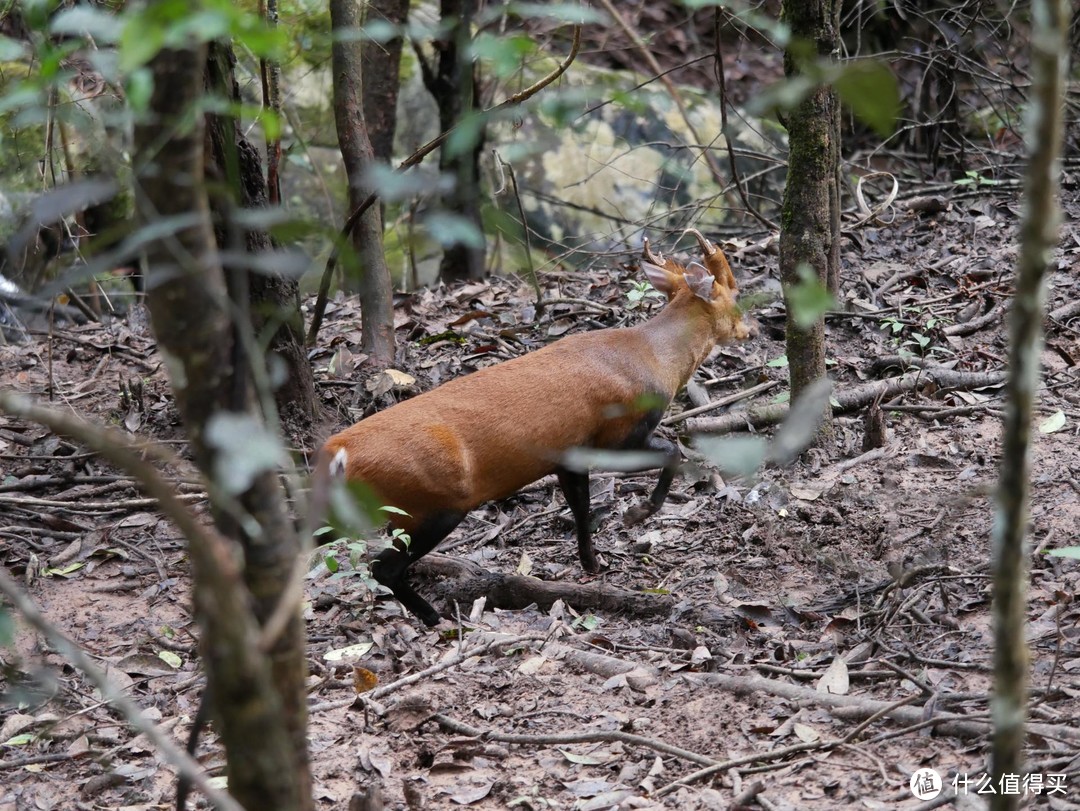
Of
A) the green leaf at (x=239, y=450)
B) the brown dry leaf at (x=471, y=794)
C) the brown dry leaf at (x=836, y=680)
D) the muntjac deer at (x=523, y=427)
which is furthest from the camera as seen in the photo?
the muntjac deer at (x=523, y=427)

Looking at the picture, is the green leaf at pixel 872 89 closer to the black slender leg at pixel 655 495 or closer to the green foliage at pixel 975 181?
the black slender leg at pixel 655 495

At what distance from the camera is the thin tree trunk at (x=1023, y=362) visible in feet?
5.72

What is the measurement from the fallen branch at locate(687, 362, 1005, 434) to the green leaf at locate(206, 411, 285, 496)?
15.7 ft

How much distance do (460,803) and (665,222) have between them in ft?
26.4

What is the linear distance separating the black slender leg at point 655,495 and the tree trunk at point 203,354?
373 cm

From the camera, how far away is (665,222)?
1068 cm

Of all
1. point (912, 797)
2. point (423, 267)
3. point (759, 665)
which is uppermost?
point (912, 797)

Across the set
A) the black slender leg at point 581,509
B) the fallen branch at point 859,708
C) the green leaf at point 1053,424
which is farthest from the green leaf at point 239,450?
the green leaf at point 1053,424

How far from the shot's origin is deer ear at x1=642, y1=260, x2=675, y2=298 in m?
6.34

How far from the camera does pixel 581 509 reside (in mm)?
5516

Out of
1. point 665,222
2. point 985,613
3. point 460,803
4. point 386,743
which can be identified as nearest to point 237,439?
point 460,803

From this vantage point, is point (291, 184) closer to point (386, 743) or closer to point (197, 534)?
point (386, 743)

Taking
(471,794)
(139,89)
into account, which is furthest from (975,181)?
(139,89)

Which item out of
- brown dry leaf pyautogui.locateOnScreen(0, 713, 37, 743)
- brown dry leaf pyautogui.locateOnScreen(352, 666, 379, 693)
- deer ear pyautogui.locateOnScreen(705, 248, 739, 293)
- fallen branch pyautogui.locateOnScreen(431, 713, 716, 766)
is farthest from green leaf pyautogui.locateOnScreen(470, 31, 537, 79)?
deer ear pyautogui.locateOnScreen(705, 248, 739, 293)
